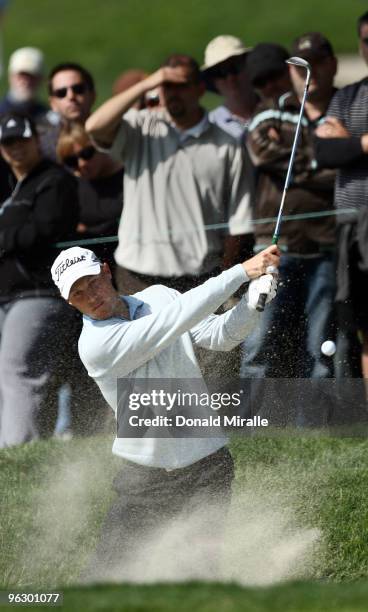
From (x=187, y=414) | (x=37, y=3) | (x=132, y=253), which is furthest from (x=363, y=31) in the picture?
(x=37, y=3)

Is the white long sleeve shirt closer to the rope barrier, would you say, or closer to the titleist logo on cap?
the titleist logo on cap

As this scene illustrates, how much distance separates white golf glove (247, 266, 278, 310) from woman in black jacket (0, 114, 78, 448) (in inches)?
77.5

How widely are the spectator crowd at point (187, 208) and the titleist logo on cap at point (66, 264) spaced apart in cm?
129

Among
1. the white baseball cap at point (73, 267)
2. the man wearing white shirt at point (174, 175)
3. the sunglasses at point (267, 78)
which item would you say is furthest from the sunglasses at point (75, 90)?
the white baseball cap at point (73, 267)

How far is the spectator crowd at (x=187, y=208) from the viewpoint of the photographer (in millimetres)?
8312

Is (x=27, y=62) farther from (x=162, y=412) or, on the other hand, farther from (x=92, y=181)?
(x=162, y=412)

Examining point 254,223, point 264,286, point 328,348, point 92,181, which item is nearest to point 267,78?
point 254,223

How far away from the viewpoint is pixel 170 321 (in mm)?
6570

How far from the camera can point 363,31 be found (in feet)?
28.8

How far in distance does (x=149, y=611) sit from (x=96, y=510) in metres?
2.20

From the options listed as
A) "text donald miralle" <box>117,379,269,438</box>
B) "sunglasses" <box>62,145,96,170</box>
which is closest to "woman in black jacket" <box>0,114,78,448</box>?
"sunglasses" <box>62,145,96,170</box>

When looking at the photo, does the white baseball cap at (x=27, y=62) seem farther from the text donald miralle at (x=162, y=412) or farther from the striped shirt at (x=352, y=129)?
the text donald miralle at (x=162, y=412)

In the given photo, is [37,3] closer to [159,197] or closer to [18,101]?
[18,101]

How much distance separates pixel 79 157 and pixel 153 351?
2.89 meters
